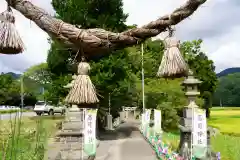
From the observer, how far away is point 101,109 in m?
16.6

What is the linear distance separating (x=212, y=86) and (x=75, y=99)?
109 feet

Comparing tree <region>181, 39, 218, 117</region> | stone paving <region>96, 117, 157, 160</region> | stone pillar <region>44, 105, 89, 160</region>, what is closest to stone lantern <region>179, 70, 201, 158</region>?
stone paving <region>96, 117, 157, 160</region>

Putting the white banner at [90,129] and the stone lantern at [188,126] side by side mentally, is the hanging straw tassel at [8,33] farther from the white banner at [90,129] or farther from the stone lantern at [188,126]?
the stone lantern at [188,126]

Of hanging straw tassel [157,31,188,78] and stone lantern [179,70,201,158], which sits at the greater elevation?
hanging straw tassel [157,31,188,78]

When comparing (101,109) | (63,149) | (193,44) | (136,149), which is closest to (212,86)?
(193,44)

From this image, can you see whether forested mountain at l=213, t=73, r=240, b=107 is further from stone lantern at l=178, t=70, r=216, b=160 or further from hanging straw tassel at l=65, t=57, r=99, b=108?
hanging straw tassel at l=65, t=57, r=99, b=108

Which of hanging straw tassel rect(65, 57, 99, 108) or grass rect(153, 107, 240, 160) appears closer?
hanging straw tassel rect(65, 57, 99, 108)

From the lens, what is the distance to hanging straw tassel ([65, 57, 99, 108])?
100 inches

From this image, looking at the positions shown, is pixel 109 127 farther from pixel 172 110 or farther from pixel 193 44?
pixel 193 44

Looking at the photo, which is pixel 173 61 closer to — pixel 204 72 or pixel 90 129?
pixel 90 129

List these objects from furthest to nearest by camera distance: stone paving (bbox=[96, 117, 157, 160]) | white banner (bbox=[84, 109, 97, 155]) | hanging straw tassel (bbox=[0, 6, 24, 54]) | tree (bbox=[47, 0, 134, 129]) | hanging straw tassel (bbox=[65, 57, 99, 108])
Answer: tree (bbox=[47, 0, 134, 129]) < stone paving (bbox=[96, 117, 157, 160]) < white banner (bbox=[84, 109, 97, 155]) < hanging straw tassel (bbox=[65, 57, 99, 108]) < hanging straw tassel (bbox=[0, 6, 24, 54])

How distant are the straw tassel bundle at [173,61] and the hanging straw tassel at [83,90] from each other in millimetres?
638

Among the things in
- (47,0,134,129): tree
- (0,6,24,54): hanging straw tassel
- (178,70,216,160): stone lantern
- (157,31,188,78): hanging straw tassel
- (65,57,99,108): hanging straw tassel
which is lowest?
(178,70,216,160): stone lantern

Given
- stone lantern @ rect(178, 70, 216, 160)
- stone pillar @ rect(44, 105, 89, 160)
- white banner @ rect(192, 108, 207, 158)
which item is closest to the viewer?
stone pillar @ rect(44, 105, 89, 160)
